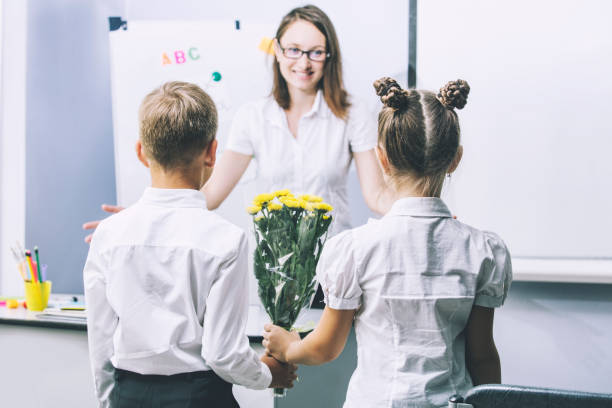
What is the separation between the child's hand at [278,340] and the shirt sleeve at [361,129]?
41.9 inches

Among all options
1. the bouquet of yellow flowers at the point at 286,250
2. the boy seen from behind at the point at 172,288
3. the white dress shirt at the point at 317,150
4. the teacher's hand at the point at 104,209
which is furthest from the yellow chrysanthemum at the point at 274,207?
the white dress shirt at the point at 317,150

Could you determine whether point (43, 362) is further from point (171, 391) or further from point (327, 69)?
point (327, 69)

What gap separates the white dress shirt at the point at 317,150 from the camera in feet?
6.88

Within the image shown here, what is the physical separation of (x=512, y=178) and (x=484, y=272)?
114 cm

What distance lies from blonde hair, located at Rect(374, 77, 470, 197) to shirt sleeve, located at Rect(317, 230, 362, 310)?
0.18 meters

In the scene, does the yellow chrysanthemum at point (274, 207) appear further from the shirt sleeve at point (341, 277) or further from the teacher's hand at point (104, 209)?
the teacher's hand at point (104, 209)

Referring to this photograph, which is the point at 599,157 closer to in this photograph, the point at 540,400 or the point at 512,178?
the point at 512,178

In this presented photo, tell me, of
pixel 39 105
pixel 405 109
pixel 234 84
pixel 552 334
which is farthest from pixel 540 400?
pixel 39 105

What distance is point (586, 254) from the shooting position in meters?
2.00

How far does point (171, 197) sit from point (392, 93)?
1.50ft

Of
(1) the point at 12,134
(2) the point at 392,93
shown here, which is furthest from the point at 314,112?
(1) the point at 12,134

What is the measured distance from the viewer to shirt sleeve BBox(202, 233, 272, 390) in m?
0.99

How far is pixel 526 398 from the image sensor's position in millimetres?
748

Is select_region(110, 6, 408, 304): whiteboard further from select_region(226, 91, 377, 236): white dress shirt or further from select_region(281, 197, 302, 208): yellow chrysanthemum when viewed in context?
select_region(281, 197, 302, 208): yellow chrysanthemum
